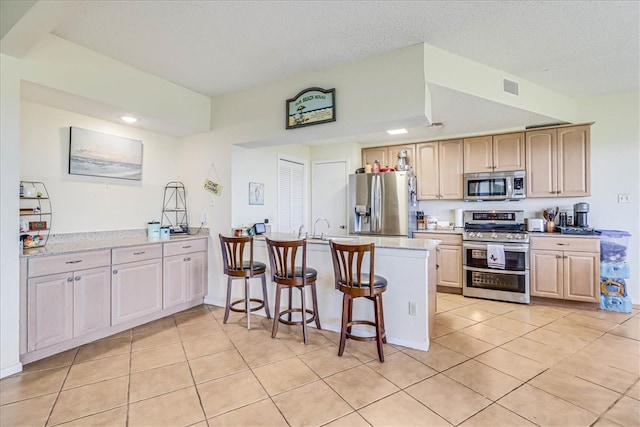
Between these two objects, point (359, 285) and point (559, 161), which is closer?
point (359, 285)

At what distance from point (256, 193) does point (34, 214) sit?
2.26 meters

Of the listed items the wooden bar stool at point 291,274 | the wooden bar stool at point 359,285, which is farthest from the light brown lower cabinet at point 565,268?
the wooden bar stool at point 291,274

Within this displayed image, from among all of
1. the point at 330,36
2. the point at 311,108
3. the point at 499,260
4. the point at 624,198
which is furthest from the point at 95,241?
the point at 624,198

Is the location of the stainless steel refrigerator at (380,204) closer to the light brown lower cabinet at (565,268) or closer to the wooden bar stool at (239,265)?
the light brown lower cabinet at (565,268)

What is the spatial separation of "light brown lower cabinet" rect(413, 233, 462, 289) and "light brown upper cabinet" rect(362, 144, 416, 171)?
129cm

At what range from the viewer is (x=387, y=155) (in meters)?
5.36

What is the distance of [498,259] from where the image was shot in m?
4.13

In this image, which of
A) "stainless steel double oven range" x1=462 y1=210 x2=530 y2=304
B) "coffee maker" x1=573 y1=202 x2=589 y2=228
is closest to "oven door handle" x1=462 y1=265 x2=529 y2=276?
"stainless steel double oven range" x1=462 y1=210 x2=530 y2=304

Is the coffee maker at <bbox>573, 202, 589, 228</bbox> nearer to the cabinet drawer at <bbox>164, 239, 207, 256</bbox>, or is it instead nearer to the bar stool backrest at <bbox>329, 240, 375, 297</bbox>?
the bar stool backrest at <bbox>329, 240, 375, 297</bbox>

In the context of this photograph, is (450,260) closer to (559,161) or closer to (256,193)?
(559,161)

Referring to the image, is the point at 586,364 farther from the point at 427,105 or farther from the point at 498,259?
the point at 427,105

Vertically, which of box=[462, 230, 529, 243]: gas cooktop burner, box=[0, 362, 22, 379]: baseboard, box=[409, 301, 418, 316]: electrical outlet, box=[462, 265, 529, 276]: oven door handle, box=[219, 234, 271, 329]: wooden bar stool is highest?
box=[462, 230, 529, 243]: gas cooktop burner

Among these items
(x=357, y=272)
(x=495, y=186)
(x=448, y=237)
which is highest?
(x=495, y=186)

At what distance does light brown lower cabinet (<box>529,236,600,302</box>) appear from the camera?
3775 mm
